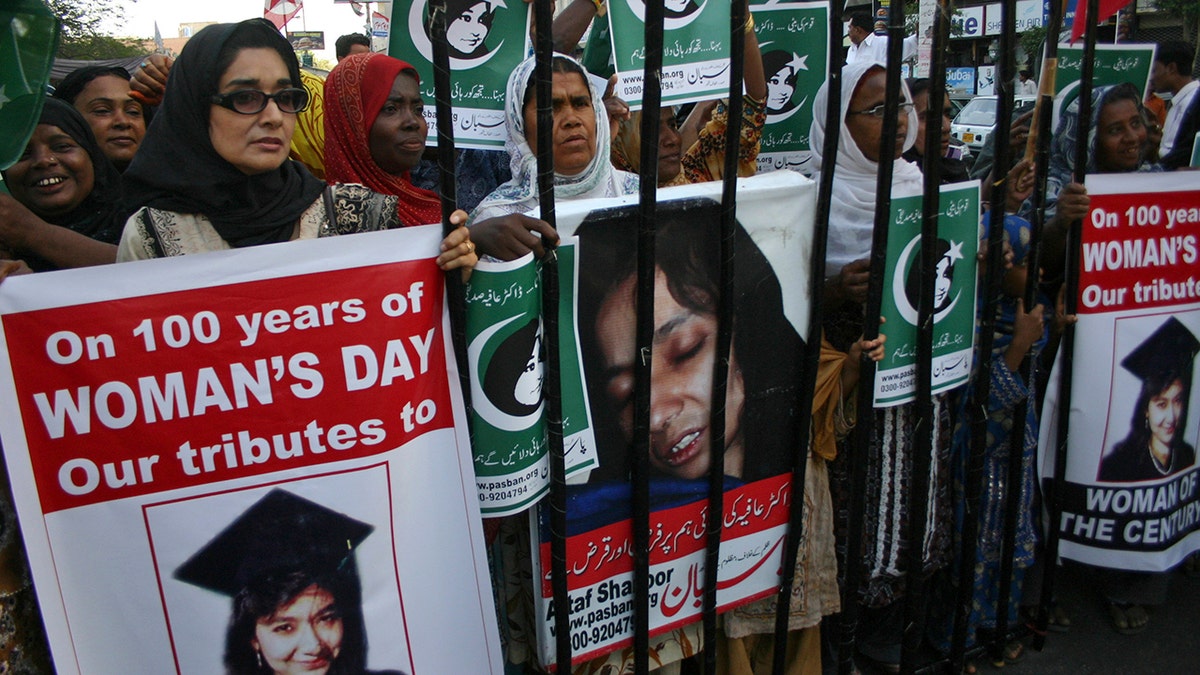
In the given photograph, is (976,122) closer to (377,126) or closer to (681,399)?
(377,126)

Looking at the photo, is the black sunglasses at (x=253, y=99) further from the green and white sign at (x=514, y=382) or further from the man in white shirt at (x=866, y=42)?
the man in white shirt at (x=866, y=42)

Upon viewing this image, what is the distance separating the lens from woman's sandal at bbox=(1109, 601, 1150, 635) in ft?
9.43

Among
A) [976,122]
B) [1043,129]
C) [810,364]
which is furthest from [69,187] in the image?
[976,122]

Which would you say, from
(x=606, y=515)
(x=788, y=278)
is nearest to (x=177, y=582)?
(x=606, y=515)

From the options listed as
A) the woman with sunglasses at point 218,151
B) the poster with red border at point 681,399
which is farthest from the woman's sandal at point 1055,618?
the woman with sunglasses at point 218,151

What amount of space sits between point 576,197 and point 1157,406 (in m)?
1.81

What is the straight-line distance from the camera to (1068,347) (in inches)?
95.5

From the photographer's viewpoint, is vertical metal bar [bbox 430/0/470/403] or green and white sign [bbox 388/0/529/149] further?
green and white sign [bbox 388/0/529/149]

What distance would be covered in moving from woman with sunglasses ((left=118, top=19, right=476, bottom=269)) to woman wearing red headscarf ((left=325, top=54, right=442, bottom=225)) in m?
0.87

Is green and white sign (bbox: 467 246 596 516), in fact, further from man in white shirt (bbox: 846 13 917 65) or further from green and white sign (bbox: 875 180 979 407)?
man in white shirt (bbox: 846 13 917 65)

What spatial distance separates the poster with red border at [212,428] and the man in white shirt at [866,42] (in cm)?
637

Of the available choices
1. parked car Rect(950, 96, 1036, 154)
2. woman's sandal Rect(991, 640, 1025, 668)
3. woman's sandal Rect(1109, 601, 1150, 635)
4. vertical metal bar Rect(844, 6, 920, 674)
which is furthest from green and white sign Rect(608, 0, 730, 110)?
parked car Rect(950, 96, 1036, 154)

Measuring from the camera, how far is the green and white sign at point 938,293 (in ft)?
7.02

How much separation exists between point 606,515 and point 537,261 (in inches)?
23.3
